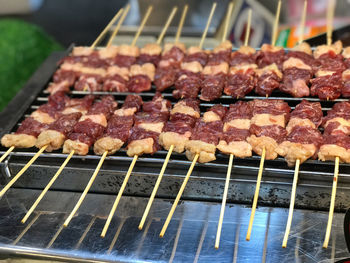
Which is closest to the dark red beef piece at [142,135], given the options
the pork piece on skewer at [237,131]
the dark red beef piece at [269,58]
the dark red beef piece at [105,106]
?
the dark red beef piece at [105,106]

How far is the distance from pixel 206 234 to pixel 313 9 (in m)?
4.34

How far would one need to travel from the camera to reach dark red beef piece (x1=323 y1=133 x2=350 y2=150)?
2959mm

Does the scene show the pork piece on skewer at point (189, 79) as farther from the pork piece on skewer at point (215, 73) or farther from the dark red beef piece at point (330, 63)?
the dark red beef piece at point (330, 63)

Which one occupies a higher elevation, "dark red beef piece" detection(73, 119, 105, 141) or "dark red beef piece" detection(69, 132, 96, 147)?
"dark red beef piece" detection(73, 119, 105, 141)

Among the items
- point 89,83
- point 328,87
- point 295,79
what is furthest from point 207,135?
point 89,83

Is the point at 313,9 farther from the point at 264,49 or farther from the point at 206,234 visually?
the point at 206,234

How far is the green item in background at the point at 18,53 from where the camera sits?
7.23 meters

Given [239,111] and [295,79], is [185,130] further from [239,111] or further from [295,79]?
[295,79]

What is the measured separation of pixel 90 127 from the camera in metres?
3.50

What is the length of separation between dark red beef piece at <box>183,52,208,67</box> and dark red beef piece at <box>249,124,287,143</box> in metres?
1.26

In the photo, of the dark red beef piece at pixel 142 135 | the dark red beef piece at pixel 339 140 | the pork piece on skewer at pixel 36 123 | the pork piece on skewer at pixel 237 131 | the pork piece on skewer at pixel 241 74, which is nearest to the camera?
the dark red beef piece at pixel 339 140

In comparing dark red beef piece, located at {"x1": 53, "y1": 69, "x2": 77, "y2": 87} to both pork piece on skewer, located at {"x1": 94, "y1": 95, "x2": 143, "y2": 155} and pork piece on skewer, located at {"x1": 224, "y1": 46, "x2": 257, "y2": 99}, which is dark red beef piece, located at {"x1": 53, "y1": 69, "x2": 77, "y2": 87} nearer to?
pork piece on skewer, located at {"x1": 94, "y1": 95, "x2": 143, "y2": 155}

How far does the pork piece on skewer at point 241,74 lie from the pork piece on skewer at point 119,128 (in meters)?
0.92

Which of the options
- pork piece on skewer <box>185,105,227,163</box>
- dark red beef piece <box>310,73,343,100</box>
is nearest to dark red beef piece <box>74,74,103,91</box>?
pork piece on skewer <box>185,105,227,163</box>
